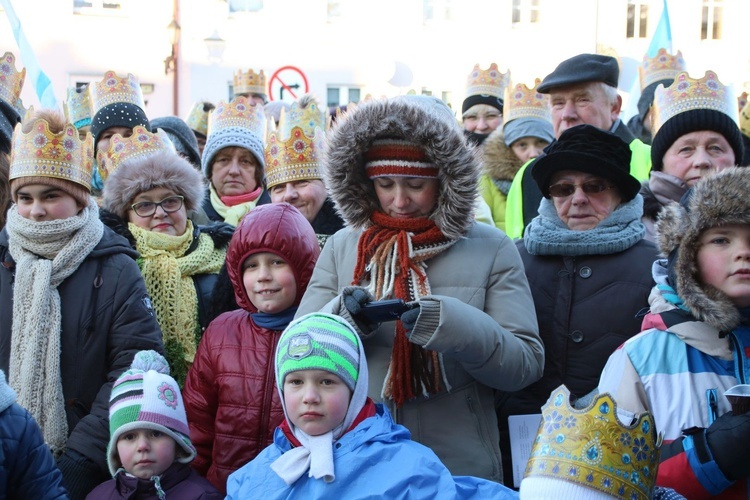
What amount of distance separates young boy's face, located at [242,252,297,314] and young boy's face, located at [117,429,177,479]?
0.63 metres

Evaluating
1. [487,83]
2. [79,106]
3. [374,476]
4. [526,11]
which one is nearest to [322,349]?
[374,476]

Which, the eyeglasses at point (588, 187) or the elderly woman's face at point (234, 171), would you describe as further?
the elderly woman's face at point (234, 171)

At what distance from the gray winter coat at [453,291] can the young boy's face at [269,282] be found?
297 mm

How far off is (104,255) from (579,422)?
2.22 metres

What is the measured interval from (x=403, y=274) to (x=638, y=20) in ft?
80.0

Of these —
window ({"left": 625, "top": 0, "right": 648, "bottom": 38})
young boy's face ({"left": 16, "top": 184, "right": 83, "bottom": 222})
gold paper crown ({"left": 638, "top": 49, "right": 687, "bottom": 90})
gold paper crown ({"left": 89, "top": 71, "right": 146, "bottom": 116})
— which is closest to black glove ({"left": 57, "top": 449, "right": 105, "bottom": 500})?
young boy's face ({"left": 16, "top": 184, "right": 83, "bottom": 222})

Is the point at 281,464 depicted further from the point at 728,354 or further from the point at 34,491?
the point at 728,354

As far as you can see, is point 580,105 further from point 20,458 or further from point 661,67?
point 20,458

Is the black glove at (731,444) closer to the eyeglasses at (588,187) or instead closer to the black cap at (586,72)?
the eyeglasses at (588,187)

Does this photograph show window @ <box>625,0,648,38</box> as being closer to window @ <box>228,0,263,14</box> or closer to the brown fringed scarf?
window @ <box>228,0,263,14</box>

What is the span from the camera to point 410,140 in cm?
333

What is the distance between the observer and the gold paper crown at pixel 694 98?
167 inches

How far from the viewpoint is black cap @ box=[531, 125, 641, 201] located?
3697 millimetres

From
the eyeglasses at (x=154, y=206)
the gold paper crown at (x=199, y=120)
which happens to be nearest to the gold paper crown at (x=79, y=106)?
the gold paper crown at (x=199, y=120)
